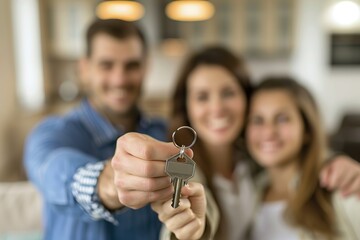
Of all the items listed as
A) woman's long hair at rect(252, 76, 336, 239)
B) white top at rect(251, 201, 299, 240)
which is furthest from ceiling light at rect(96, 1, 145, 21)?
white top at rect(251, 201, 299, 240)

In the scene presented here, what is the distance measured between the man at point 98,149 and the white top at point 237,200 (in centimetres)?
16

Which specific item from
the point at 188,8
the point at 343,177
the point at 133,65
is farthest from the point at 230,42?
the point at 343,177

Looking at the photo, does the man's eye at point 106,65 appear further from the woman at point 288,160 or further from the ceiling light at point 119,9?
the ceiling light at point 119,9

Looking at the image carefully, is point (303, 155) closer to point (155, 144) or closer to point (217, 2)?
point (155, 144)

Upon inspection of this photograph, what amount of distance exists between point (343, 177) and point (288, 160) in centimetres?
23

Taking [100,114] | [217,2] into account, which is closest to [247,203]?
[100,114]

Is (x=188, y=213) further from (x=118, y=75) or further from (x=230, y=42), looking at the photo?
(x=230, y=42)

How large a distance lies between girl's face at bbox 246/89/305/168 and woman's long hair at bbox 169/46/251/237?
2.7 inches

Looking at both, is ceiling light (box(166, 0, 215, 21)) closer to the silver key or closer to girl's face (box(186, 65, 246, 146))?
girl's face (box(186, 65, 246, 146))

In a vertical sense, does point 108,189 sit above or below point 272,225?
above

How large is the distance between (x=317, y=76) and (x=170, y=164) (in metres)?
4.82

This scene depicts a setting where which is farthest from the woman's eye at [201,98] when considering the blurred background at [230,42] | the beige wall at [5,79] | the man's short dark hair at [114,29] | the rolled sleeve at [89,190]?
the blurred background at [230,42]

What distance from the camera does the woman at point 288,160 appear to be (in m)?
0.86

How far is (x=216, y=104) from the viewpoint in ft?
3.04
